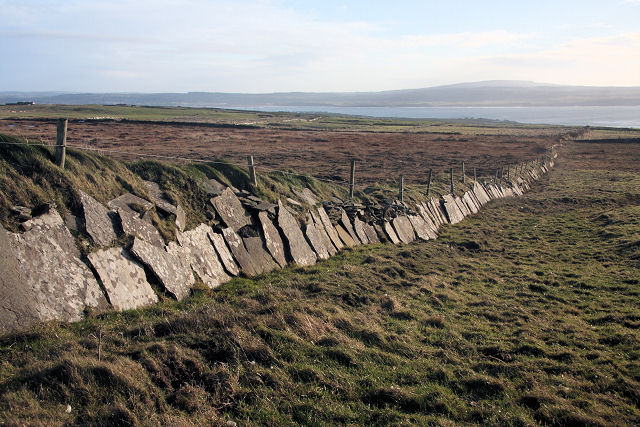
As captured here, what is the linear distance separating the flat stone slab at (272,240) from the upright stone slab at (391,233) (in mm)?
5187

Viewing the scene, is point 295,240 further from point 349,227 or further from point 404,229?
point 404,229

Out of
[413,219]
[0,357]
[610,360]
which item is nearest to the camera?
[0,357]

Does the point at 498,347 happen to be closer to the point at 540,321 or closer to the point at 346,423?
the point at 540,321

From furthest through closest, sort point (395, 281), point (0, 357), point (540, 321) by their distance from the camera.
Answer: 1. point (395, 281)
2. point (540, 321)
3. point (0, 357)

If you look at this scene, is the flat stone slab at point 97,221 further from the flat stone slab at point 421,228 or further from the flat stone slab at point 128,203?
the flat stone slab at point 421,228

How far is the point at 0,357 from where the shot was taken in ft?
17.7

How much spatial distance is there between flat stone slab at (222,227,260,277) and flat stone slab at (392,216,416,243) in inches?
277

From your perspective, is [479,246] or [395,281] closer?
[395,281]

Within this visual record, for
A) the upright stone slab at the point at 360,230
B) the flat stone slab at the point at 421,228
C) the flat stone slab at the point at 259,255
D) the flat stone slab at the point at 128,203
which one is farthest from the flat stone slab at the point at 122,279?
the flat stone slab at the point at 421,228

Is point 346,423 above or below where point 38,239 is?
below

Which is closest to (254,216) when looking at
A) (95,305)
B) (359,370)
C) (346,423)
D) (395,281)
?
(395,281)

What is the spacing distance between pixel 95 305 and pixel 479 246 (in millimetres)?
12680

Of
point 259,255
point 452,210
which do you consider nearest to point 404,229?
point 452,210

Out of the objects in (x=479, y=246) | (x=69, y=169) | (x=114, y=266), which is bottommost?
(x=479, y=246)
